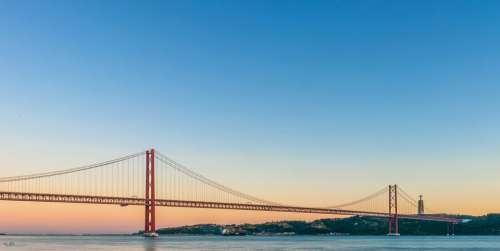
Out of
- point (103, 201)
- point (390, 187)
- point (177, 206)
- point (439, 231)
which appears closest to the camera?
point (103, 201)

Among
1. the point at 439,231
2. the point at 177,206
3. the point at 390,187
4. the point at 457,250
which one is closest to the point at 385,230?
the point at 439,231

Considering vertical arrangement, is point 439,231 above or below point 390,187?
below

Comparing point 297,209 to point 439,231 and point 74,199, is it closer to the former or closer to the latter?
point 74,199

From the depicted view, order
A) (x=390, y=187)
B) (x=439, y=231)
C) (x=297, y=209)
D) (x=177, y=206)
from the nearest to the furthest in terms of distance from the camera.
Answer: (x=177, y=206)
(x=297, y=209)
(x=390, y=187)
(x=439, y=231)

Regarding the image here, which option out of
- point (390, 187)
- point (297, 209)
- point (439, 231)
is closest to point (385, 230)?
point (439, 231)

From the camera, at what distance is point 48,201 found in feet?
244

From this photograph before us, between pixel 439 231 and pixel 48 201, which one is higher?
pixel 48 201

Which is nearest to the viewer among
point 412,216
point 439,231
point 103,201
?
point 103,201

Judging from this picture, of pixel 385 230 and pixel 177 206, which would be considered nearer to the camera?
pixel 177 206

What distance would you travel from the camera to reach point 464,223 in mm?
164000

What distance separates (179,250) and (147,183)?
26.3 meters

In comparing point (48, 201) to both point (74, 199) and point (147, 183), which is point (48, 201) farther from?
point (147, 183)

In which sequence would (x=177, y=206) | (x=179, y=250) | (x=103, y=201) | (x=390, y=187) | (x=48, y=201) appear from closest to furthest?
(x=179, y=250) < (x=48, y=201) < (x=103, y=201) < (x=177, y=206) < (x=390, y=187)

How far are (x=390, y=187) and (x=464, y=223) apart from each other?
31120 millimetres
